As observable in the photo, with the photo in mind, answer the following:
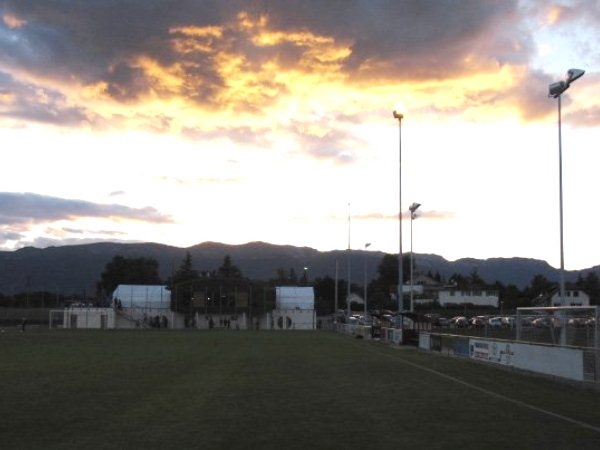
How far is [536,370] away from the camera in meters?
23.4

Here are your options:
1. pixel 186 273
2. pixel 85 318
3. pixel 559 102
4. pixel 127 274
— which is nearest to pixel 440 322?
pixel 85 318

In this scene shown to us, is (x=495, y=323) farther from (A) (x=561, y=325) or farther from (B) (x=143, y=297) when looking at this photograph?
(B) (x=143, y=297)

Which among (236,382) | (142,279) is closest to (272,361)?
(236,382)

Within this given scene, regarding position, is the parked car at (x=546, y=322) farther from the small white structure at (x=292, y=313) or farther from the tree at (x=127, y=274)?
the tree at (x=127, y=274)

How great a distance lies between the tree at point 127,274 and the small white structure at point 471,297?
74500 mm

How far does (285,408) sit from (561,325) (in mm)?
11562

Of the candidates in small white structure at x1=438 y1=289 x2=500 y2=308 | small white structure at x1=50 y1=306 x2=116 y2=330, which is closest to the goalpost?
small white structure at x1=50 y1=306 x2=116 y2=330

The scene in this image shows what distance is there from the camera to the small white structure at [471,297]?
15375 centimetres

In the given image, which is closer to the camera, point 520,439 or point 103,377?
point 520,439

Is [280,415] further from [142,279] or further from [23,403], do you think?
[142,279]

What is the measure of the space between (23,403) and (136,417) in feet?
11.0

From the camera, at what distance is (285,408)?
47.3 feet

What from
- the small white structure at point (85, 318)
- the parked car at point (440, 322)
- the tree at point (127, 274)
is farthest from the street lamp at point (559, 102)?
the tree at point (127, 274)

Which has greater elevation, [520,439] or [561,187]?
[561,187]
